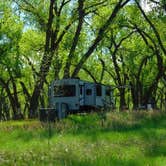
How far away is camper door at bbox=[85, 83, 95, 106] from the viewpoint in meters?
39.8

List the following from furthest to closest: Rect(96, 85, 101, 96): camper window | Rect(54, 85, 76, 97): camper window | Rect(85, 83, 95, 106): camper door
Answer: Rect(96, 85, 101, 96): camper window < Rect(85, 83, 95, 106): camper door < Rect(54, 85, 76, 97): camper window

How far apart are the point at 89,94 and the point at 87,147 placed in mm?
29874

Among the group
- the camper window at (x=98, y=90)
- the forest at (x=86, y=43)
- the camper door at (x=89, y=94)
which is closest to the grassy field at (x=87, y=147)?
the forest at (x=86, y=43)

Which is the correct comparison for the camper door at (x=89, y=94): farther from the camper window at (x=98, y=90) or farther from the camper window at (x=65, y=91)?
the camper window at (x=65, y=91)

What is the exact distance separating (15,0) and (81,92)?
901cm

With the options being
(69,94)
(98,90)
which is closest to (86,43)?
(98,90)

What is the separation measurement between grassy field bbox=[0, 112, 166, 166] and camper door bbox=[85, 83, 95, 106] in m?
22.9

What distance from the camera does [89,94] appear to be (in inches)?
1591

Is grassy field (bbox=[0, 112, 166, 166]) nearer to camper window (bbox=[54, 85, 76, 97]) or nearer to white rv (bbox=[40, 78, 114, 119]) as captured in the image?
white rv (bbox=[40, 78, 114, 119])

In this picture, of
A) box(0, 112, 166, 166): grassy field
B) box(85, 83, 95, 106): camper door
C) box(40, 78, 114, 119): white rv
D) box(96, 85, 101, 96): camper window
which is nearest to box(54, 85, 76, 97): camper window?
box(40, 78, 114, 119): white rv

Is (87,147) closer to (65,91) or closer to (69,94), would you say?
(65,91)

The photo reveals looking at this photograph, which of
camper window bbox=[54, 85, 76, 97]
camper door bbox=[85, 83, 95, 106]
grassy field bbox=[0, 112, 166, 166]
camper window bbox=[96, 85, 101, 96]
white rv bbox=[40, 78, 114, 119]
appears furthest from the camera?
camper window bbox=[96, 85, 101, 96]

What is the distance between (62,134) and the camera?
535 inches

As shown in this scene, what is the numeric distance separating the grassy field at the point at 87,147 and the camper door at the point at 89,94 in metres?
22.9
